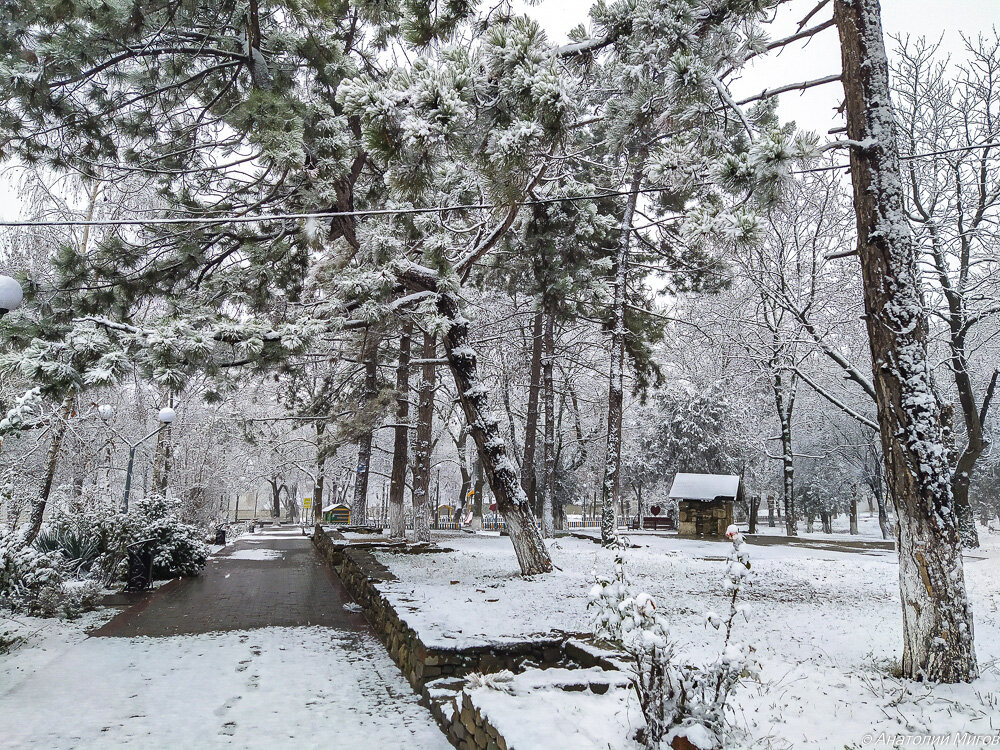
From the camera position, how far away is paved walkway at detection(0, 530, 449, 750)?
162 inches

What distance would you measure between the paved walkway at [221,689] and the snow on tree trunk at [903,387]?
3.15 meters

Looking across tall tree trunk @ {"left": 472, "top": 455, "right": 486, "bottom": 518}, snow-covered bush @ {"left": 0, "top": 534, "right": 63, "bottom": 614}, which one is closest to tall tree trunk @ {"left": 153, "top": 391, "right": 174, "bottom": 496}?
snow-covered bush @ {"left": 0, "top": 534, "right": 63, "bottom": 614}

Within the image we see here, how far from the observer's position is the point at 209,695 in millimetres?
4875

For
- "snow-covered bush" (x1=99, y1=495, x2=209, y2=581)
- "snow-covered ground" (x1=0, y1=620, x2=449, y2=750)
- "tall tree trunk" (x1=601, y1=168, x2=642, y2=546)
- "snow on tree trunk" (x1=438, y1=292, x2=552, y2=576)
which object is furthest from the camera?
"tall tree trunk" (x1=601, y1=168, x2=642, y2=546)

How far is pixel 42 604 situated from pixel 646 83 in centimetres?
913

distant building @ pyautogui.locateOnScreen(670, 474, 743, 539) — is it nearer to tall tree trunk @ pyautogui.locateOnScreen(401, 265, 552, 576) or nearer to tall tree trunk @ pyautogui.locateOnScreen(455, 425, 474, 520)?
tall tree trunk @ pyautogui.locateOnScreen(455, 425, 474, 520)

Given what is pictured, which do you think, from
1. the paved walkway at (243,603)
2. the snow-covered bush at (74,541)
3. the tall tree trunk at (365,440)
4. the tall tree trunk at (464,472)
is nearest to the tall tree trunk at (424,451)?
the tall tree trunk at (365,440)

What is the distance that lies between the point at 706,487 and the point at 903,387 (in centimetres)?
1568

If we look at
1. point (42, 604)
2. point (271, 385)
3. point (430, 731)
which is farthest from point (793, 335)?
point (271, 385)

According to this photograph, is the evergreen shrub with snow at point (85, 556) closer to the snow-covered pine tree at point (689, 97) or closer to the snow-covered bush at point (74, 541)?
the snow-covered bush at point (74, 541)

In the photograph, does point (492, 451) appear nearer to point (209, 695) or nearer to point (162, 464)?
Answer: point (209, 695)

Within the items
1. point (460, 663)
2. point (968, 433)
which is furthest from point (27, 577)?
point (968, 433)

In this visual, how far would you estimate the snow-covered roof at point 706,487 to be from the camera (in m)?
18.8

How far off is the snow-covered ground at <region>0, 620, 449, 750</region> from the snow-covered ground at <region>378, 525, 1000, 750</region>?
66 cm
